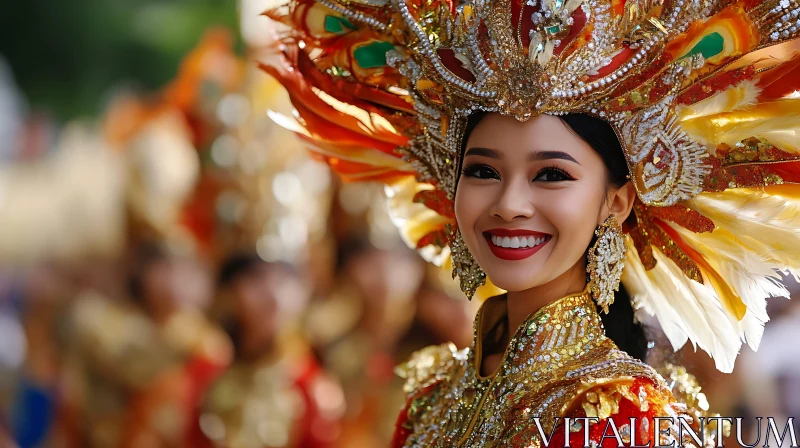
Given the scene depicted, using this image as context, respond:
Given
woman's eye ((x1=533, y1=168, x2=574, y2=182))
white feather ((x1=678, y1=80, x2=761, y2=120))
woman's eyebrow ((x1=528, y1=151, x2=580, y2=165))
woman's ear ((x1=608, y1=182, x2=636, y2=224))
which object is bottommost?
woman's ear ((x1=608, y1=182, x2=636, y2=224))

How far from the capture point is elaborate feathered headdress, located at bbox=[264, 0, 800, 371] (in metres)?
1.92

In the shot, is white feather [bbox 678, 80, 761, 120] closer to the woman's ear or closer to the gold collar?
the woman's ear

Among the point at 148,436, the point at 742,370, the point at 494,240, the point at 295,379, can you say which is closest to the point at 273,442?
the point at 295,379

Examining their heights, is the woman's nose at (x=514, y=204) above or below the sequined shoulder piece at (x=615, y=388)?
above

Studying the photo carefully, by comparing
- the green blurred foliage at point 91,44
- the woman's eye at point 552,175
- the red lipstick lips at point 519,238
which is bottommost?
the red lipstick lips at point 519,238

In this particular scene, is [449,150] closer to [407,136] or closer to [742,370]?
[407,136]

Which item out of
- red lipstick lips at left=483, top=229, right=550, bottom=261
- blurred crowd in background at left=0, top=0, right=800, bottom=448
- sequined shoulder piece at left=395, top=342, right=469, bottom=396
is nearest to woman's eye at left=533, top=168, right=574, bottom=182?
red lipstick lips at left=483, top=229, right=550, bottom=261

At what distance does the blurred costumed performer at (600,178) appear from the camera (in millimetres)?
1922

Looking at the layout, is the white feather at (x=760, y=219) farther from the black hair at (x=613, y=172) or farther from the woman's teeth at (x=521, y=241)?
the woman's teeth at (x=521, y=241)

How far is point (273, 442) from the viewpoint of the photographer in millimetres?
4469

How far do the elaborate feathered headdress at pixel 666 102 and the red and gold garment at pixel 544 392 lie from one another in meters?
0.23

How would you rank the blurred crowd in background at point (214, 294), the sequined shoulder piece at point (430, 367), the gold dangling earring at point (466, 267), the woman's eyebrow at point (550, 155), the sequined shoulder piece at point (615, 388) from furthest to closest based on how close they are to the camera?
the blurred crowd in background at point (214, 294)
the sequined shoulder piece at point (430, 367)
the gold dangling earring at point (466, 267)
the woman's eyebrow at point (550, 155)
the sequined shoulder piece at point (615, 388)

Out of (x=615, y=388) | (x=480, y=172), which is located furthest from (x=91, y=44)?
(x=615, y=388)

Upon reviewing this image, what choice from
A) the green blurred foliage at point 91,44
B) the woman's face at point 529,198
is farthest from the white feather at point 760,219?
the green blurred foliage at point 91,44
